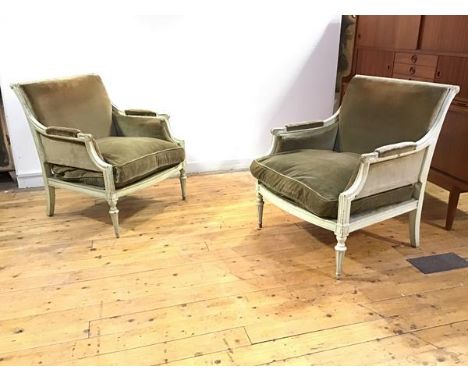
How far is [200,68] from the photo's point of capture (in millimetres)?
3471

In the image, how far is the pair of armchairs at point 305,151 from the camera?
2111 millimetres

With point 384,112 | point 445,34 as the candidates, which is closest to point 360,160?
point 384,112

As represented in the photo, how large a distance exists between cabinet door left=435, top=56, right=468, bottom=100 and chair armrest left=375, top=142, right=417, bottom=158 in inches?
32.4

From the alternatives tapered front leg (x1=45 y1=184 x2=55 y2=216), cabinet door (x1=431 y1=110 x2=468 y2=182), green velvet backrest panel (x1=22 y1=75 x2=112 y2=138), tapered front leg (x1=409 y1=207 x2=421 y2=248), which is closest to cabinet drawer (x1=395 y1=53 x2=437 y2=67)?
cabinet door (x1=431 y1=110 x2=468 y2=182)

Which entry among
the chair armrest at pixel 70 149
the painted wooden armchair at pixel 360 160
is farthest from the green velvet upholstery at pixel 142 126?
the painted wooden armchair at pixel 360 160

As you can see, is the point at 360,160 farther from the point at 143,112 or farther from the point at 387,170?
the point at 143,112

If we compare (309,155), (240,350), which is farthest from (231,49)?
(240,350)

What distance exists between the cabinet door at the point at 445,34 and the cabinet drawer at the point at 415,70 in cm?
13

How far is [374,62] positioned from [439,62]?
2.35ft

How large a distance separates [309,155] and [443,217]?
1.10 metres

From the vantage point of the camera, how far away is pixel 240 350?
5.60ft

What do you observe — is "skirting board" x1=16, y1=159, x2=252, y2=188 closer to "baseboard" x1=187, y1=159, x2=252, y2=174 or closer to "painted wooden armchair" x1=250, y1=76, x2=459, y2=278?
"baseboard" x1=187, y1=159, x2=252, y2=174

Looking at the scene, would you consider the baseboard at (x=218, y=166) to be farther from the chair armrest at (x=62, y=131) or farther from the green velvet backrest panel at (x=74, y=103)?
the chair armrest at (x=62, y=131)

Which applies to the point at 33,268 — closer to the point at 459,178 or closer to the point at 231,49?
the point at 231,49
